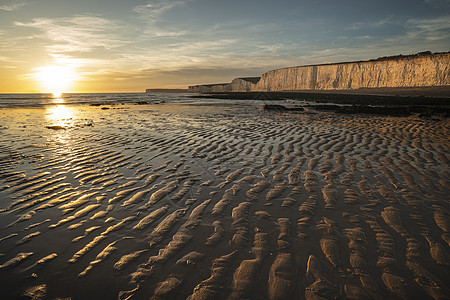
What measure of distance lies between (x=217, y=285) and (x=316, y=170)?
14.3 ft

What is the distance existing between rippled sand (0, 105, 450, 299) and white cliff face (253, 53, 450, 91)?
112 m

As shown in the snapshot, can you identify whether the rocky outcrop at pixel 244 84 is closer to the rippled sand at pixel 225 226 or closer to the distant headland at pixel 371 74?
the distant headland at pixel 371 74

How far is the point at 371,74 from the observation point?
107 m

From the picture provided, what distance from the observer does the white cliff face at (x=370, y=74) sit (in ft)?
286

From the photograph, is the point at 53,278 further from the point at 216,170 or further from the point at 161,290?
the point at 216,170

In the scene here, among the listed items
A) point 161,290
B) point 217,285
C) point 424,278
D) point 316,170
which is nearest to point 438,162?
point 316,170

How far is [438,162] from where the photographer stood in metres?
6.39

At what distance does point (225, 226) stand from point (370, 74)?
129 metres

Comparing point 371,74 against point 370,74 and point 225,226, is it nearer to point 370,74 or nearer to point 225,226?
point 370,74

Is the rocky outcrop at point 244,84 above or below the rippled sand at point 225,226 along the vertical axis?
above

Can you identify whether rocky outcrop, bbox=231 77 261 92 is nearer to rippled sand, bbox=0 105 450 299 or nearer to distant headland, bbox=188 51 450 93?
distant headland, bbox=188 51 450 93

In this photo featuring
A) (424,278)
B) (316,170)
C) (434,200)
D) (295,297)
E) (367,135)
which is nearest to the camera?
(295,297)

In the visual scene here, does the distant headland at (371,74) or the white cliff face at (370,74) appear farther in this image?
the distant headland at (371,74)

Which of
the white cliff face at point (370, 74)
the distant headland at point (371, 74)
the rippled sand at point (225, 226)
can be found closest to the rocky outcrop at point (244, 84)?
the distant headland at point (371, 74)
